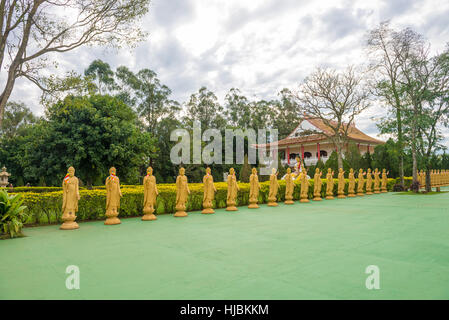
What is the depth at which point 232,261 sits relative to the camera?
155 inches

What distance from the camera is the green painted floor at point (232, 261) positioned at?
2.88 metres

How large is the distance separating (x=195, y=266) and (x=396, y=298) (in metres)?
2.22

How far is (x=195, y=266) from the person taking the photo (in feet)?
12.2

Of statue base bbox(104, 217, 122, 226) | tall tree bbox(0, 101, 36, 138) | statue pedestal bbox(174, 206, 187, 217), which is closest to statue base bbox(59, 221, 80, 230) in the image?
statue base bbox(104, 217, 122, 226)

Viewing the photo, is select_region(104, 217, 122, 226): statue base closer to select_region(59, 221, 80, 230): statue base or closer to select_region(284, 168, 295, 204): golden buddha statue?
select_region(59, 221, 80, 230): statue base

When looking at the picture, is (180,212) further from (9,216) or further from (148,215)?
(9,216)

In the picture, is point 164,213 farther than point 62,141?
No

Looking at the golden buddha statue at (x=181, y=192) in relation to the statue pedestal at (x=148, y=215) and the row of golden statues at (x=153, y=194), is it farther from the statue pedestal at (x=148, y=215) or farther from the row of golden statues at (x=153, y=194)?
the statue pedestal at (x=148, y=215)

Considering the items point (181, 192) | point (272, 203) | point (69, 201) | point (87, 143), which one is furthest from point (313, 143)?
point (69, 201)

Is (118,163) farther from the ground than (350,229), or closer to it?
farther from the ground

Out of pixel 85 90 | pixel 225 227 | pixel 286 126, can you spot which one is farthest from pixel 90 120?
pixel 286 126

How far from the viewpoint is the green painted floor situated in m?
2.88

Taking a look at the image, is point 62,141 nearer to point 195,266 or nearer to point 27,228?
point 27,228

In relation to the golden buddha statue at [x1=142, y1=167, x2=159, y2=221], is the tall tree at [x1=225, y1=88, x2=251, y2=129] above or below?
above
